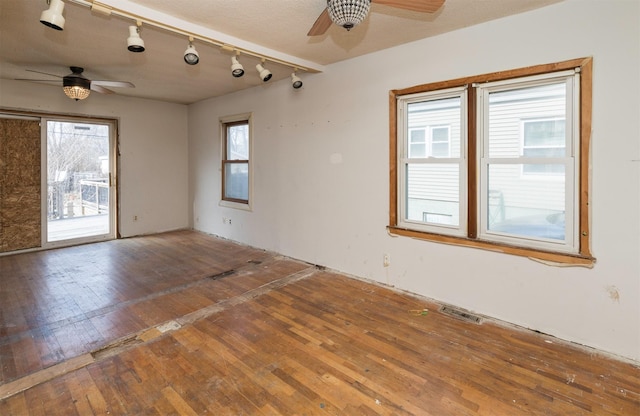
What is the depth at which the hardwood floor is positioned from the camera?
6.25ft

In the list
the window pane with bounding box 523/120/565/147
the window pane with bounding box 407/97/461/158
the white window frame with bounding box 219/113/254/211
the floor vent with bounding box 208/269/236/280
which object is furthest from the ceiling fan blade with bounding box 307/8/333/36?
the white window frame with bounding box 219/113/254/211

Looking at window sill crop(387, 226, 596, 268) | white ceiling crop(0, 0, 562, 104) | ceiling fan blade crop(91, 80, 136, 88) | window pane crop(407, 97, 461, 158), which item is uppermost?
white ceiling crop(0, 0, 562, 104)

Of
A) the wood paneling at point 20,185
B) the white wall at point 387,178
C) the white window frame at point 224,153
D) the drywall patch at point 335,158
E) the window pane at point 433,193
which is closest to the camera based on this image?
the white wall at point 387,178

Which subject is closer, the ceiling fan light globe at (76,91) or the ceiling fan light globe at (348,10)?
the ceiling fan light globe at (348,10)

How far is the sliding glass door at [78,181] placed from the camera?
5.29 metres

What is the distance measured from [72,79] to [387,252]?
13.8 ft

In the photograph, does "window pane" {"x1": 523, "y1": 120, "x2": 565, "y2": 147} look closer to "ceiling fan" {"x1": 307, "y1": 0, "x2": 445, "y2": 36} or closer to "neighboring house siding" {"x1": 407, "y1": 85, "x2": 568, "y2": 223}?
"neighboring house siding" {"x1": 407, "y1": 85, "x2": 568, "y2": 223}

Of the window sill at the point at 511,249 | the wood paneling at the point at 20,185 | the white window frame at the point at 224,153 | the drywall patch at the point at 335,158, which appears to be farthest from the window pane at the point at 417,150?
the wood paneling at the point at 20,185

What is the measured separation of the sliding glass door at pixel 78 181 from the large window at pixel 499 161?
517cm

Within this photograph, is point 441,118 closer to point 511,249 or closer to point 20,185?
point 511,249

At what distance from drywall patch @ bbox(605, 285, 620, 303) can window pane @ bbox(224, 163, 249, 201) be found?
467 cm

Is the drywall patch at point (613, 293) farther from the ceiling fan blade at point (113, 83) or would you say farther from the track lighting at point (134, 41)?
the ceiling fan blade at point (113, 83)

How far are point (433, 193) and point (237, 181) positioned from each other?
359cm

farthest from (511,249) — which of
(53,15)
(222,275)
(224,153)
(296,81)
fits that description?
(224,153)
